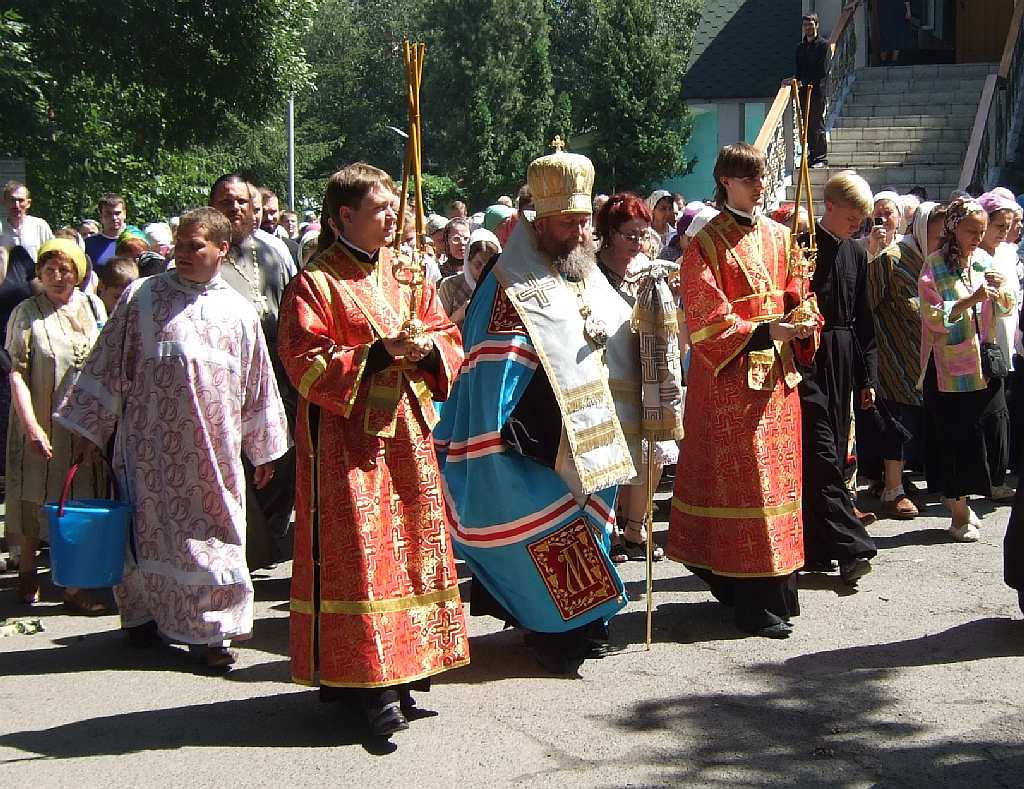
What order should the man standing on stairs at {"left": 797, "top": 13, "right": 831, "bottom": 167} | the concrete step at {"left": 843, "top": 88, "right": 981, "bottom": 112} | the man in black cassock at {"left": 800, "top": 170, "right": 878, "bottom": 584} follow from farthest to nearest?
the concrete step at {"left": 843, "top": 88, "right": 981, "bottom": 112} → the man standing on stairs at {"left": 797, "top": 13, "right": 831, "bottom": 167} → the man in black cassock at {"left": 800, "top": 170, "right": 878, "bottom": 584}

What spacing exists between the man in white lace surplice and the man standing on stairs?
1301 centimetres

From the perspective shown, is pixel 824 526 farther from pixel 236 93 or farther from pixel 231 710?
pixel 236 93

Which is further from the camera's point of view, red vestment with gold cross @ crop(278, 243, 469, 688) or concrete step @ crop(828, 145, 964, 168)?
concrete step @ crop(828, 145, 964, 168)

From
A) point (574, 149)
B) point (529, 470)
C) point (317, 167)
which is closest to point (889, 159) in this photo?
point (529, 470)

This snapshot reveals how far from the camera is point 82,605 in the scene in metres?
7.55

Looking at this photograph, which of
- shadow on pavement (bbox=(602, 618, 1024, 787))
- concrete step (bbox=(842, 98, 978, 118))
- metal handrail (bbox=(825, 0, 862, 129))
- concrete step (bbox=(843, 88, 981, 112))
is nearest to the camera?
shadow on pavement (bbox=(602, 618, 1024, 787))

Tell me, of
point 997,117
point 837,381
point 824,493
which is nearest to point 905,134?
point 997,117

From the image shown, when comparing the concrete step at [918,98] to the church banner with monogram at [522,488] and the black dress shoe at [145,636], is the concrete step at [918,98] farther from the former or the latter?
the black dress shoe at [145,636]

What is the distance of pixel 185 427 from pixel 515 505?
1.44 meters

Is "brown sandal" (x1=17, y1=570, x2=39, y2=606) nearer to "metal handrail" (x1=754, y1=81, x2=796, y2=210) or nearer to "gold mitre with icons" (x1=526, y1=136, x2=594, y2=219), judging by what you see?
"gold mitre with icons" (x1=526, y1=136, x2=594, y2=219)

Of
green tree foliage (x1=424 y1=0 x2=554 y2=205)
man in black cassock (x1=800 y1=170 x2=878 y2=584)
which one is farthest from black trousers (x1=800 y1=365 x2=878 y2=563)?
green tree foliage (x1=424 y1=0 x2=554 y2=205)

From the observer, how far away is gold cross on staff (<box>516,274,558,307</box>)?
20.4 feet

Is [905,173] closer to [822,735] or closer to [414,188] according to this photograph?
[822,735]

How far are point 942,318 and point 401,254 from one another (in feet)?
15.1
